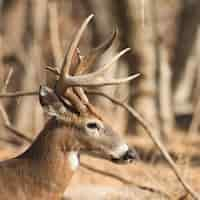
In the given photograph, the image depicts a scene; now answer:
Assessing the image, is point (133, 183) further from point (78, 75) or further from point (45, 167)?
point (78, 75)

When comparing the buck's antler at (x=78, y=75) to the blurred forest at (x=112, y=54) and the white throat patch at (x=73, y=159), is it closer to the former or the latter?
the white throat patch at (x=73, y=159)

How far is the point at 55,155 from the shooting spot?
247 inches

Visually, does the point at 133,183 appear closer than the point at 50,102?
No

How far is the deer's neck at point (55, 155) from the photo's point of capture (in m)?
6.25

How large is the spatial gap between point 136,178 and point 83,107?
3294 millimetres

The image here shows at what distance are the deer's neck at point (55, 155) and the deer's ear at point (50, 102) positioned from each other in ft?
0.36

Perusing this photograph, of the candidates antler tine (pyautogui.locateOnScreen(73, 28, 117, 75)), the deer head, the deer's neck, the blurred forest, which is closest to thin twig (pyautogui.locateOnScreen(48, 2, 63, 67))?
the blurred forest

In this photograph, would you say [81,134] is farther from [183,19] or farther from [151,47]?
[183,19]

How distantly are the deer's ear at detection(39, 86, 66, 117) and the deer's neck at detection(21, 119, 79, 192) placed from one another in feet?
0.36

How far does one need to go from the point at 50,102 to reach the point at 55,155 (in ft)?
1.39

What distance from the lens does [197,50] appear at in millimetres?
19672

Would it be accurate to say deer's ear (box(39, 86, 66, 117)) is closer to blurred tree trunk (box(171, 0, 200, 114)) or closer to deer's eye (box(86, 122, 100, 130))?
deer's eye (box(86, 122, 100, 130))

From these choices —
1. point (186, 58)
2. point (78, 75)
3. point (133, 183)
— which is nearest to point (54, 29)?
point (133, 183)

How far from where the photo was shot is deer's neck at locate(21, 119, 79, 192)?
6.25m
